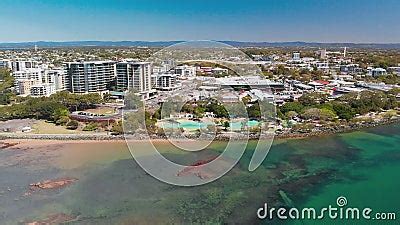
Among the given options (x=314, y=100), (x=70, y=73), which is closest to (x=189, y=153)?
(x=314, y=100)

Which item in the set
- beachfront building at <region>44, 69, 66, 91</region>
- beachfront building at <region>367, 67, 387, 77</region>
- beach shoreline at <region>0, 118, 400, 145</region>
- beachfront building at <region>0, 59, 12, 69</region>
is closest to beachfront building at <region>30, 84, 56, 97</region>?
beachfront building at <region>44, 69, 66, 91</region>

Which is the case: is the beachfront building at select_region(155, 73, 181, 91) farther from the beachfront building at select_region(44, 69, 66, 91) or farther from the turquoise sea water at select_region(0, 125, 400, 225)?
the turquoise sea water at select_region(0, 125, 400, 225)

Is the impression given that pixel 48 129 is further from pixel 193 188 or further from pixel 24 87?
pixel 193 188

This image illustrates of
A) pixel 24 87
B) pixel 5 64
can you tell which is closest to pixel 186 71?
pixel 24 87

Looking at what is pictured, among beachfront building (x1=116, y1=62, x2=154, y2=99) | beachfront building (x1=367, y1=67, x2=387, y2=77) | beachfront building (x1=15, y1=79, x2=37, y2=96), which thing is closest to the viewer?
beachfront building (x1=116, y1=62, x2=154, y2=99)

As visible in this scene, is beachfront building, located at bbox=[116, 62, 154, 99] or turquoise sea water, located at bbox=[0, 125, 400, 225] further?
beachfront building, located at bbox=[116, 62, 154, 99]

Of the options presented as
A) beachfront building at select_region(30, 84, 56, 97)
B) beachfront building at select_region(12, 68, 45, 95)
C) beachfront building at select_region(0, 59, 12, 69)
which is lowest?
beachfront building at select_region(30, 84, 56, 97)

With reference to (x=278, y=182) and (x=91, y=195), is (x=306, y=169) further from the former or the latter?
(x=91, y=195)
